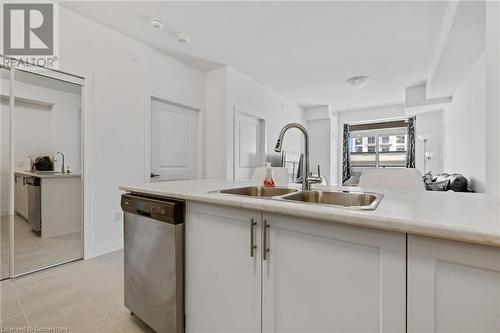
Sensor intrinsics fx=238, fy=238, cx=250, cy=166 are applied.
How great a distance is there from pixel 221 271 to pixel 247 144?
10.9ft

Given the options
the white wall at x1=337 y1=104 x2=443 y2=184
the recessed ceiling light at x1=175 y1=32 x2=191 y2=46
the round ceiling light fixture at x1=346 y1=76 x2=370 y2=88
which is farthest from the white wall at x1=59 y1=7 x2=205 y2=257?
the white wall at x1=337 y1=104 x2=443 y2=184

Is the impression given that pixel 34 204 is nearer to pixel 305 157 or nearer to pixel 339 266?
pixel 305 157

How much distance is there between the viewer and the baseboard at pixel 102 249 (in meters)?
2.56

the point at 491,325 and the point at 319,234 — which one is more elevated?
the point at 319,234

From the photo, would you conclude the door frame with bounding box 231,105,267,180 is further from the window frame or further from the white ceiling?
the window frame

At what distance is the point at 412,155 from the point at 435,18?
178 inches

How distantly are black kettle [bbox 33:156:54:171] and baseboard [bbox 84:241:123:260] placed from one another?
95 centimetres

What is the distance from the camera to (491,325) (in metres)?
0.61

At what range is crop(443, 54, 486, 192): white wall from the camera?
9.06 ft

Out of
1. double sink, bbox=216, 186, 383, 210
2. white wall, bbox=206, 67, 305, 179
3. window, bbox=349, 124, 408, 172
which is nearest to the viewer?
double sink, bbox=216, 186, 383, 210

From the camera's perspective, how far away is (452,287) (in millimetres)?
648

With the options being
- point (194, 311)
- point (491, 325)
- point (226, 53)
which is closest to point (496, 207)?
point (491, 325)

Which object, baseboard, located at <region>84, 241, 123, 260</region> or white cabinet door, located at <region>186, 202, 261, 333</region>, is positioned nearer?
white cabinet door, located at <region>186, 202, 261, 333</region>

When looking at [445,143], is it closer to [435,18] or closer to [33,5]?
[435,18]
